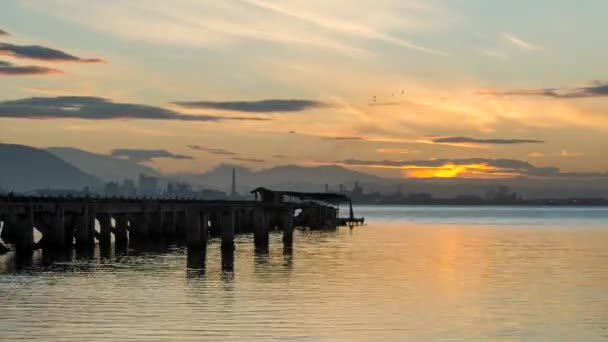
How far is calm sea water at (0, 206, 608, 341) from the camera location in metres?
32.3

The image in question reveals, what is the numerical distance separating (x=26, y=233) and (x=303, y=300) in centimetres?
2795

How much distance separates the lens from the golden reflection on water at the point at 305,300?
1275 inches

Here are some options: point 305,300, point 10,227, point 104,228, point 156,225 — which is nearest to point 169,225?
point 156,225

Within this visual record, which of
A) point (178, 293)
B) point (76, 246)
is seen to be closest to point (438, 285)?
point (178, 293)

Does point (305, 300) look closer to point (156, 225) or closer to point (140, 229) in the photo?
point (140, 229)

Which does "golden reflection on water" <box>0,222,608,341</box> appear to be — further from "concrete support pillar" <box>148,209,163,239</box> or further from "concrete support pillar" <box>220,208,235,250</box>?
"concrete support pillar" <box>148,209,163,239</box>

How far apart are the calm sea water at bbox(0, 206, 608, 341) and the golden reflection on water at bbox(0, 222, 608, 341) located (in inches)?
2.0

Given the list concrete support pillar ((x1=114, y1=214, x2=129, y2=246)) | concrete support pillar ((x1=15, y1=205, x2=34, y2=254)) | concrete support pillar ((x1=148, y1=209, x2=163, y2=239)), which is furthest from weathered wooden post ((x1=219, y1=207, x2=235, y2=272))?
concrete support pillar ((x1=148, y1=209, x2=163, y2=239))

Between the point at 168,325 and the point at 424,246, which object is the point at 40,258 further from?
the point at 424,246

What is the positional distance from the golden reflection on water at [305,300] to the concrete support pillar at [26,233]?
3.21m

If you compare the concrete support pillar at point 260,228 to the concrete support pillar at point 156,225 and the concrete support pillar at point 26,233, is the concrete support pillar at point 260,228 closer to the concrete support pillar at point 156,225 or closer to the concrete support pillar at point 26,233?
the concrete support pillar at point 156,225

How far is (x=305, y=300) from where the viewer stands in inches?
1586

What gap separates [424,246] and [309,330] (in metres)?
58.2

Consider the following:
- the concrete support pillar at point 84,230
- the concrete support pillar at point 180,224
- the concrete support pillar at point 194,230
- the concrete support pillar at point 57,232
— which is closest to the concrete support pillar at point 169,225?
the concrete support pillar at point 180,224
